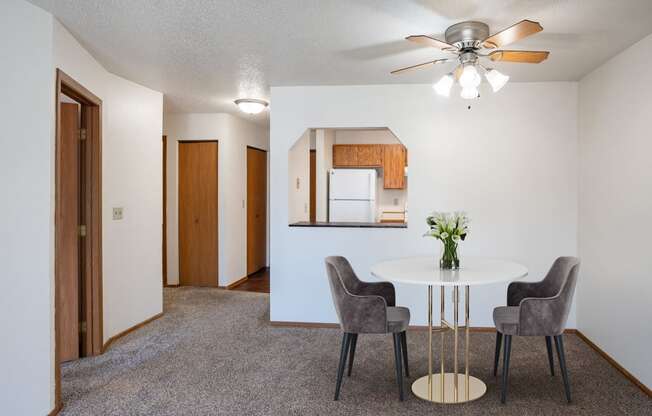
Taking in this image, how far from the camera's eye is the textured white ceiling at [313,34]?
8.25 ft

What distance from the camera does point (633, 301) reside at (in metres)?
3.07

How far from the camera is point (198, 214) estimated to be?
6.09m

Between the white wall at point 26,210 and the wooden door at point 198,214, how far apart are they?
3428mm

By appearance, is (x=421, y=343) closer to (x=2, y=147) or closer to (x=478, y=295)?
(x=478, y=295)

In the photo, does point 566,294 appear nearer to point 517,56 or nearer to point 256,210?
point 517,56

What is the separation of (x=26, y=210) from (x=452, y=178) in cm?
326

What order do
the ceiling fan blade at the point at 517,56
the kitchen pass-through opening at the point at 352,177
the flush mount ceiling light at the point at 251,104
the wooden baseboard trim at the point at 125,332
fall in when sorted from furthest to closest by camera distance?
the kitchen pass-through opening at the point at 352,177, the flush mount ceiling light at the point at 251,104, the wooden baseboard trim at the point at 125,332, the ceiling fan blade at the point at 517,56

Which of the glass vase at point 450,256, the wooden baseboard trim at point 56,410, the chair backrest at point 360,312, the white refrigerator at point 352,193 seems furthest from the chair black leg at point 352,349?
the white refrigerator at point 352,193

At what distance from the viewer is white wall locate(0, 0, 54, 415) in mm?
2381

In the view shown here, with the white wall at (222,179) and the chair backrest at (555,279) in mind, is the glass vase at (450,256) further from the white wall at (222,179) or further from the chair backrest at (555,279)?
the white wall at (222,179)

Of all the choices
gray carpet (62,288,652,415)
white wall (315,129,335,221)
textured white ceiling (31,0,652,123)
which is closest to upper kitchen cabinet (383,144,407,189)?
white wall (315,129,335,221)

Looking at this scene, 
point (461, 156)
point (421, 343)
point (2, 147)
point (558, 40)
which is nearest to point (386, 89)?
point (461, 156)

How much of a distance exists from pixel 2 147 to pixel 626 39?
3.73 meters

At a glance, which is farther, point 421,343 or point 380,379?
point 421,343
